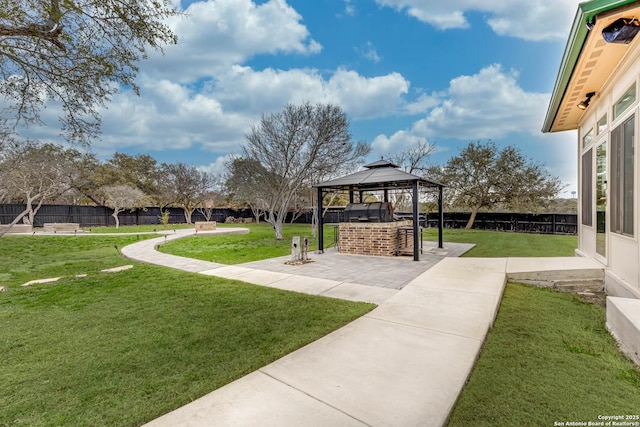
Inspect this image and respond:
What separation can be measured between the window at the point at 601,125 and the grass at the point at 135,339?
5122mm

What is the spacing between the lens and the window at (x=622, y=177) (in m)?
3.76

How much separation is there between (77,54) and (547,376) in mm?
5909

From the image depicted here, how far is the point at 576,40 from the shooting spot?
10.5 ft

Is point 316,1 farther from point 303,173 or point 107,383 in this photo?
point 107,383

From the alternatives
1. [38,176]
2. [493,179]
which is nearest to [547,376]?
[493,179]

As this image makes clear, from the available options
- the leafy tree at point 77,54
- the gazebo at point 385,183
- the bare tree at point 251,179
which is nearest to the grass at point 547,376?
the gazebo at point 385,183

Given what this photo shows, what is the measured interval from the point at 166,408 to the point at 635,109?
567 cm

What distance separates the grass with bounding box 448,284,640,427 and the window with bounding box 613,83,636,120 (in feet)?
9.29

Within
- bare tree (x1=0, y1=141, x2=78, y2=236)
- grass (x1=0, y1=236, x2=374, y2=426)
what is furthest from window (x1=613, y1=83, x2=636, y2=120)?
bare tree (x1=0, y1=141, x2=78, y2=236)

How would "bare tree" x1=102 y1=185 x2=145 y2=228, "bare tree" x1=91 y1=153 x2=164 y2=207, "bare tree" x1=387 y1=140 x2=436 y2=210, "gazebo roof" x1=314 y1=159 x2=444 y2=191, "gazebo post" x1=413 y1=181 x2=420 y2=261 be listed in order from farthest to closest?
"bare tree" x1=91 y1=153 x2=164 y2=207
"bare tree" x1=102 y1=185 x2=145 y2=228
"bare tree" x1=387 y1=140 x2=436 y2=210
"gazebo roof" x1=314 y1=159 x2=444 y2=191
"gazebo post" x1=413 y1=181 x2=420 y2=261

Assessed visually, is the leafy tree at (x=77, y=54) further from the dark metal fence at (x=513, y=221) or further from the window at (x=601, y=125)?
the dark metal fence at (x=513, y=221)

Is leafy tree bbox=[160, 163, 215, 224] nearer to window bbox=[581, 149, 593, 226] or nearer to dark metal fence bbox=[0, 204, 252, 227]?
dark metal fence bbox=[0, 204, 252, 227]

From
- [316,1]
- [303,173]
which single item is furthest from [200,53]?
[303,173]

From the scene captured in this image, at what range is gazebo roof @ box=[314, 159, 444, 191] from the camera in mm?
7649
